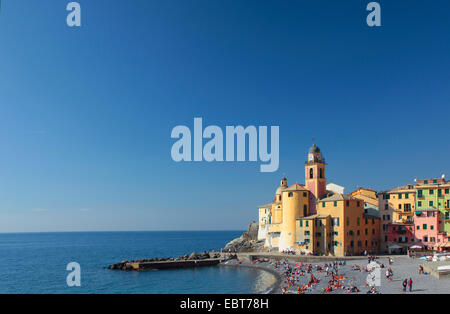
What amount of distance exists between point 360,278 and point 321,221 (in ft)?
75.5

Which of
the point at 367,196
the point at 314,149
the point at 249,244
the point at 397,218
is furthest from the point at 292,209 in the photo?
the point at 249,244

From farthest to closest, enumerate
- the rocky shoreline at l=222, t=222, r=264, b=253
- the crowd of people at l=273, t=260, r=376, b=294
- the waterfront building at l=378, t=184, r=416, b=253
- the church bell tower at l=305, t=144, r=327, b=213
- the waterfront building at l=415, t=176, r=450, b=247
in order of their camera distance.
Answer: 1. the rocky shoreline at l=222, t=222, r=264, b=253
2. the church bell tower at l=305, t=144, r=327, b=213
3. the waterfront building at l=378, t=184, r=416, b=253
4. the waterfront building at l=415, t=176, r=450, b=247
5. the crowd of people at l=273, t=260, r=376, b=294

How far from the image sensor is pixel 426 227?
222 ft

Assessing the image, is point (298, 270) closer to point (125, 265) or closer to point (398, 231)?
point (398, 231)

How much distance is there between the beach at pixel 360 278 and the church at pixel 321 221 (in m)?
5.13

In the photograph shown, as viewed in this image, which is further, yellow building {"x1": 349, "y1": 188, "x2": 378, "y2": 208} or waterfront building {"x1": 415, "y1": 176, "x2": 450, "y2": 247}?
yellow building {"x1": 349, "y1": 188, "x2": 378, "y2": 208}

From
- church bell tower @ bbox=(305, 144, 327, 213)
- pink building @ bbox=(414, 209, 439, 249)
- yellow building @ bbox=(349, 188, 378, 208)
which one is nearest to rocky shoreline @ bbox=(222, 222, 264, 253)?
church bell tower @ bbox=(305, 144, 327, 213)

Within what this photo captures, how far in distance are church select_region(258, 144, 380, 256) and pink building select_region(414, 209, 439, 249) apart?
732 centimetres

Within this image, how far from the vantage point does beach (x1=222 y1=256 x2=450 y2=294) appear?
124 feet

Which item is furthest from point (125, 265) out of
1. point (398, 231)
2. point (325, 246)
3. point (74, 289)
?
point (398, 231)

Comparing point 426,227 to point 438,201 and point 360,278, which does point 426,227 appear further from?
point 360,278

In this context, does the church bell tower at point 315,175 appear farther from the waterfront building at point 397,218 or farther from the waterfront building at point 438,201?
the waterfront building at point 438,201

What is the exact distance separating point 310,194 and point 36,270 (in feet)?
215

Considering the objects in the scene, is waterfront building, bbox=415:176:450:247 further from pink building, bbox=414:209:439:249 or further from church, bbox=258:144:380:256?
church, bbox=258:144:380:256
